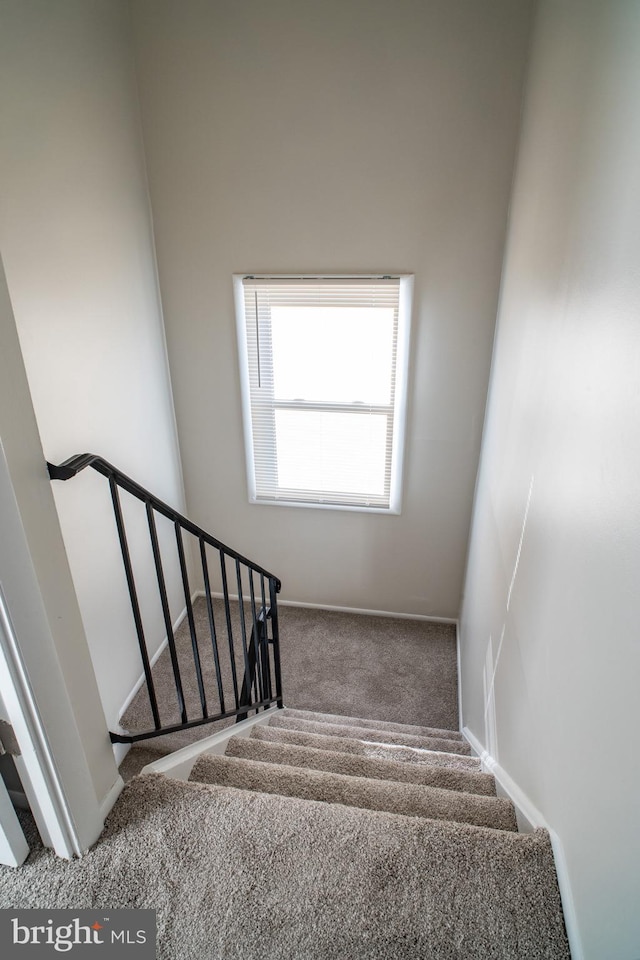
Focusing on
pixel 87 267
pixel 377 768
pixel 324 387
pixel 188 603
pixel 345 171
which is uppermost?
pixel 345 171

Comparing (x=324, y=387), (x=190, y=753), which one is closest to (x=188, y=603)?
(x=190, y=753)

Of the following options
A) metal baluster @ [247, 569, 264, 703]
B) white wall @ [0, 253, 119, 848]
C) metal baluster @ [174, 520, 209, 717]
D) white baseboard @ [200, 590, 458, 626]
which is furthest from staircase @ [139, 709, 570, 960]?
white baseboard @ [200, 590, 458, 626]

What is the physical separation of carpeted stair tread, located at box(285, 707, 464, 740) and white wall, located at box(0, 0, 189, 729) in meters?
1.03

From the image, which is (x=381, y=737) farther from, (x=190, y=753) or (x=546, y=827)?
(x=546, y=827)

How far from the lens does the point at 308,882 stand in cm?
111

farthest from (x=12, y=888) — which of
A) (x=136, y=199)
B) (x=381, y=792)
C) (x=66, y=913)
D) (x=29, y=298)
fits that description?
(x=136, y=199)

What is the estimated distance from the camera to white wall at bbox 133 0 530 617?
2473 mm

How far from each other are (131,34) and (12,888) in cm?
352

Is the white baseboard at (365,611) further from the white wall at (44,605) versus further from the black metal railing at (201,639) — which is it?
the white wall at (44,605)

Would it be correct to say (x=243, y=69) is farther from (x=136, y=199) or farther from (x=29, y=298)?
(x=29, y=298)

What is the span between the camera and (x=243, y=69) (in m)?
2.60

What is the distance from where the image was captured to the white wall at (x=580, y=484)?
2.87ft

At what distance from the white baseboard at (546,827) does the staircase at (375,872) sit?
0.7 inches

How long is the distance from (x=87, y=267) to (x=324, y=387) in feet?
4.76
